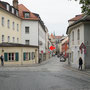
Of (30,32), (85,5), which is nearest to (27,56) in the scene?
(30,32)

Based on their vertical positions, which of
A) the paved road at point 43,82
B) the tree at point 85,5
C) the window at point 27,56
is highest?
the tree at point 85,5

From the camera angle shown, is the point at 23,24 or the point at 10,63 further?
the point at 23,24

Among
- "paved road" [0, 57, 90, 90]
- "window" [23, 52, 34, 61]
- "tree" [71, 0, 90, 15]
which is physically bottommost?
"paved road" [0, 57, 90, 90]

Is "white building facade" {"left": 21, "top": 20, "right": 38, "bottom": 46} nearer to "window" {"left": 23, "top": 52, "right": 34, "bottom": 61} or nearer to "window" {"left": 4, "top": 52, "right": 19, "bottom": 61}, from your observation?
"window" {"left": 23, "top": 52, "right": 34, "bottom": 61}

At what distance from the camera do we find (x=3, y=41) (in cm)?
3684

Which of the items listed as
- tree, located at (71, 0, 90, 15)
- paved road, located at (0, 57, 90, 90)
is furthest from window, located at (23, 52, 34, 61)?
tree, located at (71, 0, 90, 15)

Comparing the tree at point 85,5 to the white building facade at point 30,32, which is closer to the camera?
the tree at point 85,5

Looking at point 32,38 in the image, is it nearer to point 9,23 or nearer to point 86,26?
point 9,23

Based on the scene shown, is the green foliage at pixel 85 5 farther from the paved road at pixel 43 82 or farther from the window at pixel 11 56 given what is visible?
the window at pixel 11 56

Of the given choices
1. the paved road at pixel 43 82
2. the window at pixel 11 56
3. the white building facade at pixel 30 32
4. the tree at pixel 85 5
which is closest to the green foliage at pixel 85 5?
the tree at pixel 85 5

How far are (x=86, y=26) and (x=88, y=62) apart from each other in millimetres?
4599

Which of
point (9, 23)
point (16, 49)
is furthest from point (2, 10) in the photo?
point (16, 49)

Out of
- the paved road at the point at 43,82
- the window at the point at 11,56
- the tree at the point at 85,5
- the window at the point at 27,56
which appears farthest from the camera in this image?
the window at the point at 27,56

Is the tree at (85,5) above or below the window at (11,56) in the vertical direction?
above
